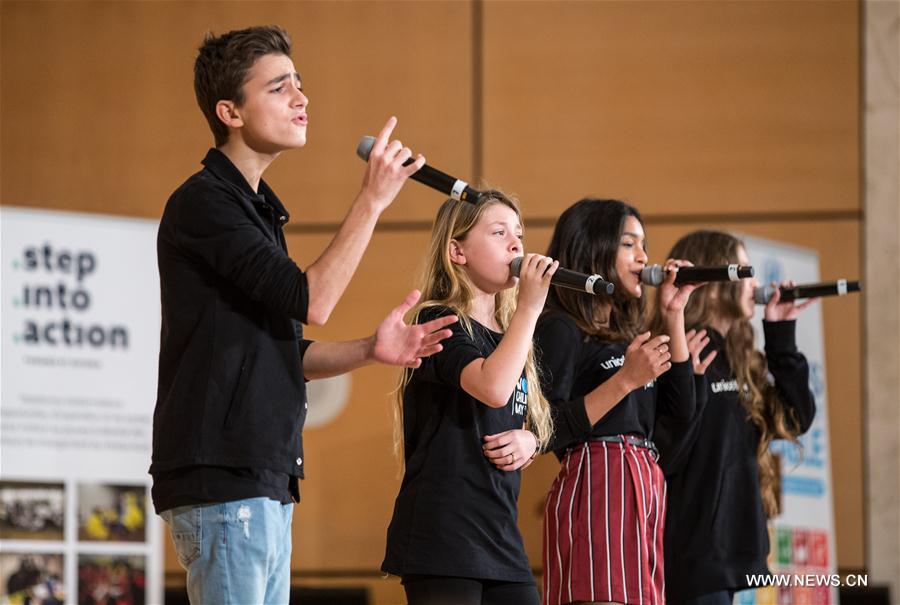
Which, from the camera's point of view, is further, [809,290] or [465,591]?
[809,290]

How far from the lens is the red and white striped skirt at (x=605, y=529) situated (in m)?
2.34

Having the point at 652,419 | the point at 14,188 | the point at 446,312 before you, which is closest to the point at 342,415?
the point at 14,188

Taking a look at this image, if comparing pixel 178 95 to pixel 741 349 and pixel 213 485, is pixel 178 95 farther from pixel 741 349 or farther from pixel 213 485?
pixel 213 485

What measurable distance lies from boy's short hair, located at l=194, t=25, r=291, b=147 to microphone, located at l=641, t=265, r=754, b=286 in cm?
103

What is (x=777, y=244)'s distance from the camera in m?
4.20

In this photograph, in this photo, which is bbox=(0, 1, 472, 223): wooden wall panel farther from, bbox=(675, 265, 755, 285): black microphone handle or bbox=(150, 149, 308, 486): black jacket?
bbox=(150, 149, 308, 486): black jacket

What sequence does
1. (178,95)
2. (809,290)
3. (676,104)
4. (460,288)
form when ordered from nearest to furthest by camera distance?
(460,288) < (809,290) < (676,104) < (178,95)

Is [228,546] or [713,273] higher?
[713,273]

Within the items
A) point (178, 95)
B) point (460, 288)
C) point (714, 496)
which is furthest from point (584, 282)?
point (178, 95)

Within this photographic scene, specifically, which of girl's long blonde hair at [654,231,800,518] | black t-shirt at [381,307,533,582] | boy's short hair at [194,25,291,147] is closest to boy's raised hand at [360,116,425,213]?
boy's short hair at [194,25,291,147]

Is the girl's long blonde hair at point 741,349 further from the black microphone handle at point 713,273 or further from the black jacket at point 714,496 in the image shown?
the black microphone handle at point 713,273

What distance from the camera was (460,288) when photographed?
2.32 m

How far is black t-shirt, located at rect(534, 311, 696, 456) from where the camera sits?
8.03 ft

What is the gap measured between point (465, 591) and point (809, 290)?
1.41 m
